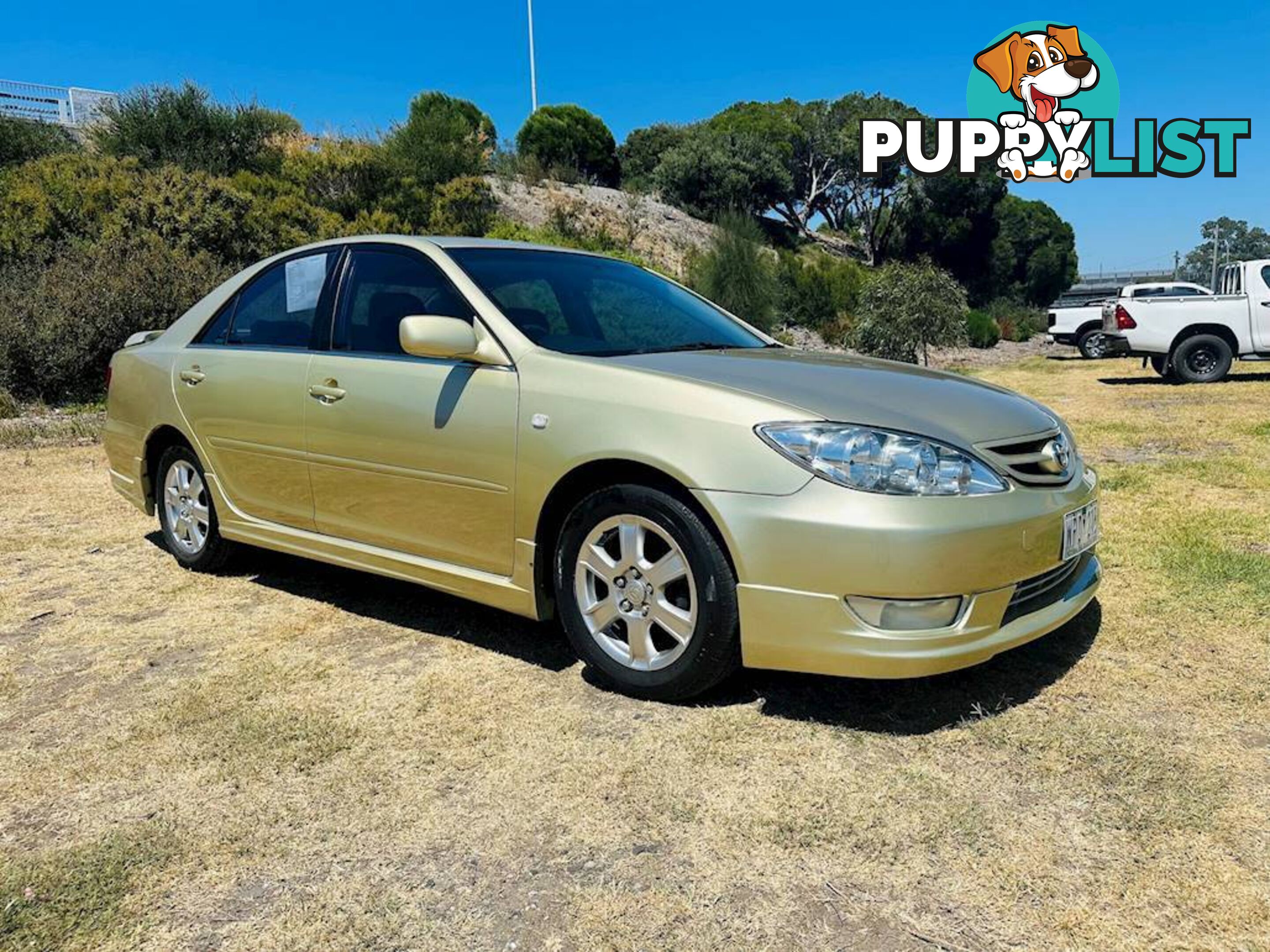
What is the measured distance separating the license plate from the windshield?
4.66 ft

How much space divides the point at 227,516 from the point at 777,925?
3.25m

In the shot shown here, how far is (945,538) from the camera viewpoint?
2592mm

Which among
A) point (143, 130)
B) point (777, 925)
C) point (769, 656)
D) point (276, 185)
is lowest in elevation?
point (777, 925)

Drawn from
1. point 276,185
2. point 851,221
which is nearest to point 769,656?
point 276,185

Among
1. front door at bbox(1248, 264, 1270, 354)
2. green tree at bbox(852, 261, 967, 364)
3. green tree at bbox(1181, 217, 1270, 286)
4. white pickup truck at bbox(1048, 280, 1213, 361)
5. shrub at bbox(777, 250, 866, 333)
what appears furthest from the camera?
green tree at bbox(1181, 217, 1270, 286)

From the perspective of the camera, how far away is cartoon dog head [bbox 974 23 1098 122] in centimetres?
1978

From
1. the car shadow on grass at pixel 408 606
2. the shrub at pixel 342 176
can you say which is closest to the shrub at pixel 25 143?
the shrub at pixel 342 176

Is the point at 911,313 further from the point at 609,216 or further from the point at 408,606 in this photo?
the point at 408,606

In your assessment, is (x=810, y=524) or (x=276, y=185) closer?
(x=810, y=524)

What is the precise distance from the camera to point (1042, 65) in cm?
2017

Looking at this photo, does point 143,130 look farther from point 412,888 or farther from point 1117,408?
point 412,888

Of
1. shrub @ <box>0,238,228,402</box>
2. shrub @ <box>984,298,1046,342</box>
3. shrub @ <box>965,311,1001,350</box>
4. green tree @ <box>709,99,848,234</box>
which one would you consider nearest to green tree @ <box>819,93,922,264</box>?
green tree @ <box>709,99,848,234</box>

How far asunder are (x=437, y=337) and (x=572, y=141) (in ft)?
122

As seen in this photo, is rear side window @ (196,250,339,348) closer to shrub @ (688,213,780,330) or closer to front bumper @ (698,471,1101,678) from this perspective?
front bumper @ (698,471,1101,678)
